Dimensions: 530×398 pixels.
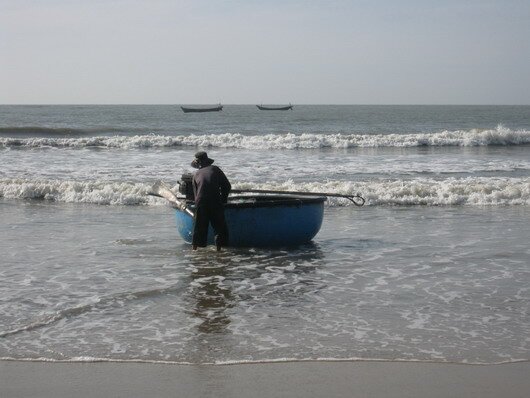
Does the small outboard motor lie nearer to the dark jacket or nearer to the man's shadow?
the dark jacket

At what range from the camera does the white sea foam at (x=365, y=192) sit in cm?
1780

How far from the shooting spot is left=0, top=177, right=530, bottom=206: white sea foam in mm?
17797

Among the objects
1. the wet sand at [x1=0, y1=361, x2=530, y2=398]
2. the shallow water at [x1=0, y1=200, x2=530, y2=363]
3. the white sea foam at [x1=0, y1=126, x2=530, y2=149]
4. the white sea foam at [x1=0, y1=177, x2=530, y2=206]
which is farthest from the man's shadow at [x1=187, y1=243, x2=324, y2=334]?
the white sea foam at [x1=0, y1=126, x2=530, y2=149]

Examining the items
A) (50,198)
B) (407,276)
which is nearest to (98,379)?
(407,276)

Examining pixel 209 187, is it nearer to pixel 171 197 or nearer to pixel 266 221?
pixel 266 221

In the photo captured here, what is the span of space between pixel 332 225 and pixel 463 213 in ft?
10.5

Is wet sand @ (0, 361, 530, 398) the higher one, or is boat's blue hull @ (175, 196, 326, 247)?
boat's blue hull @ (175, 196, 326, 247)

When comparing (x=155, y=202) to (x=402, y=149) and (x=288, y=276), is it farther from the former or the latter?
(x=402, y=149)

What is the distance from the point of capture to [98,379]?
6250mm

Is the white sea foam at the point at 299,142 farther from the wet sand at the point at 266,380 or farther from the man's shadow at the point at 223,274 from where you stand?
the wet sand at the point at 266,380

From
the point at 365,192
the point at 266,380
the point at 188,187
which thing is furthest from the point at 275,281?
the point at 365,192

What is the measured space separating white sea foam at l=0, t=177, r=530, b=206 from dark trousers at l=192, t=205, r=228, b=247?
5738 mm

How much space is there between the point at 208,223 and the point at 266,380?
5.69 meters

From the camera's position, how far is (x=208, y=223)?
11.8 meters
